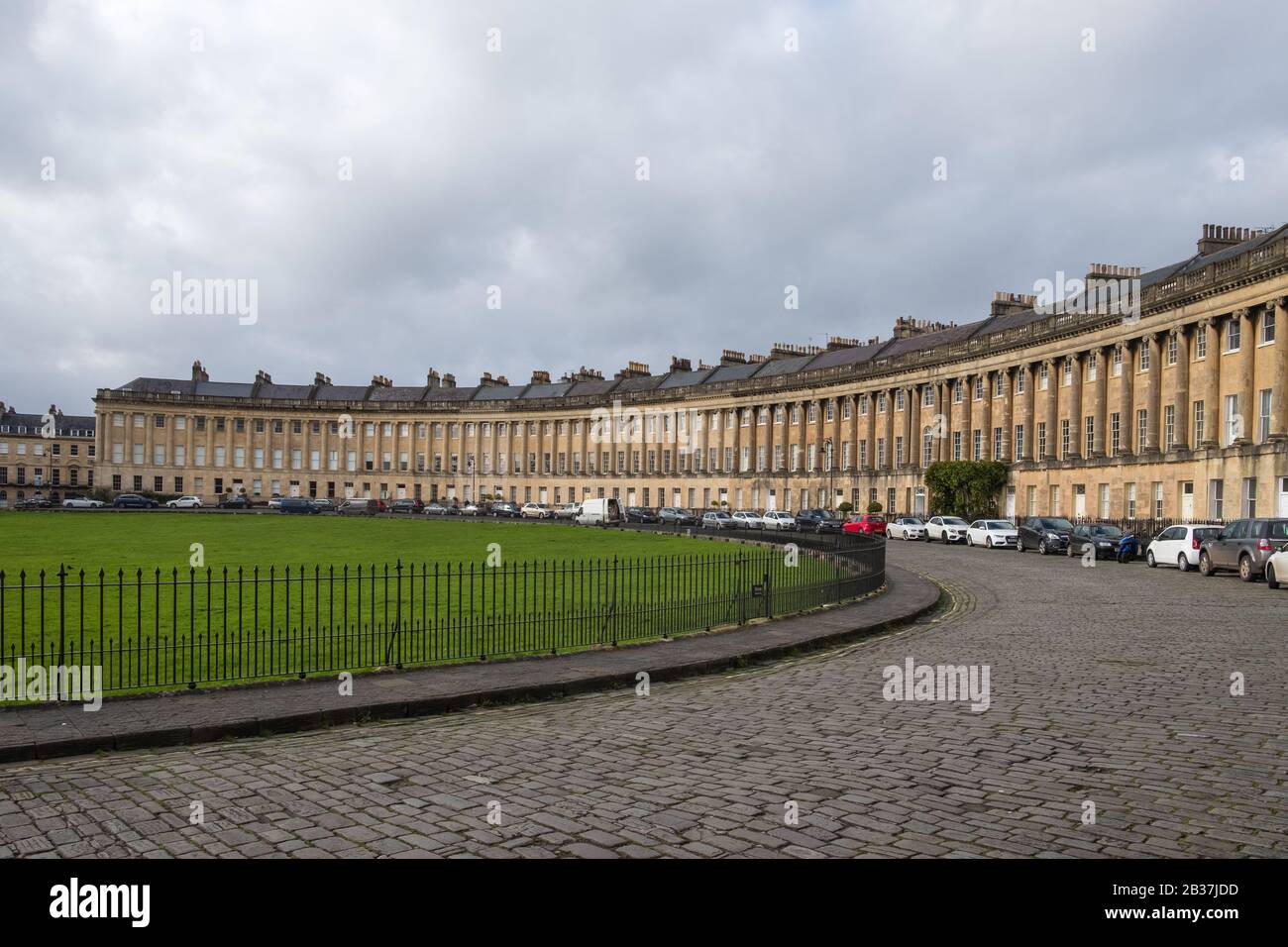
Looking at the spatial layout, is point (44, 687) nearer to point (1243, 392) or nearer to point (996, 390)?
point (1243, 392)

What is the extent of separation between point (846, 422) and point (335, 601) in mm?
70512

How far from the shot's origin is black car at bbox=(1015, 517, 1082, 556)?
40969 millimetres

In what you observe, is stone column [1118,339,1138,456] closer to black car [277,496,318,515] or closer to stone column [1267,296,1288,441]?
stone column [1267,296,1288,441]

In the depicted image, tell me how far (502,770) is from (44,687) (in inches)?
203

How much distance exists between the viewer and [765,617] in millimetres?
17734

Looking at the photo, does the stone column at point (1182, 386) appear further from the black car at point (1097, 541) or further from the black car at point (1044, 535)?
the black car at point (1097, 541)

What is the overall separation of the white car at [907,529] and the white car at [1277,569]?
32806 millimetres

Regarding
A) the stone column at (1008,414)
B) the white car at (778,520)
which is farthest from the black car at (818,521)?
the stone column at (1008,414)

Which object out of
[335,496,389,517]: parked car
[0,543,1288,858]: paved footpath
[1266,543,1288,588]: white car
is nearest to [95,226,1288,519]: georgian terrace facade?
[1266,543,1288,588]: white car

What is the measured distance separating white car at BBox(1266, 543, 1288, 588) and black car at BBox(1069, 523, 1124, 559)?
37.7 feet

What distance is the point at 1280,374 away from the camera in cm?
4256

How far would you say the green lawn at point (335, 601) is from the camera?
12.0 m

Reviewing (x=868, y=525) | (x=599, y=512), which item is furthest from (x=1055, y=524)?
(x=599, y=512)
